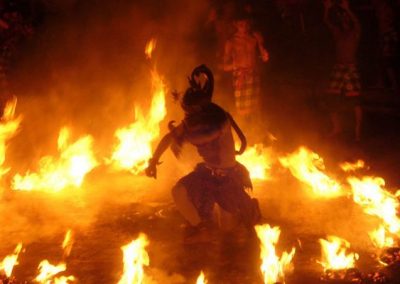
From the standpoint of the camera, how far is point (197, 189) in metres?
Result: 6.25

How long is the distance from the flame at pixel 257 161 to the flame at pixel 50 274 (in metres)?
3.86

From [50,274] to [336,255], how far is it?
3.17m

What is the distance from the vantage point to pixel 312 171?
26.3 feet

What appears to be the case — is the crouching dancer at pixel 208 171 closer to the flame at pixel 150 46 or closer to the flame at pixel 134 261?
the flame at pixel 134 261

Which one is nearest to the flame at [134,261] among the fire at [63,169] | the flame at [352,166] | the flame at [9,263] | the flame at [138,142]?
the flame at [9,263]

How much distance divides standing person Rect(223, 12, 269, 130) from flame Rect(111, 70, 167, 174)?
1.68 m

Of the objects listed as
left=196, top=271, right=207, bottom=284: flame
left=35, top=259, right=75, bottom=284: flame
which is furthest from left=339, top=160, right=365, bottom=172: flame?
left=35, top=259, right=75, bottom=284: flame

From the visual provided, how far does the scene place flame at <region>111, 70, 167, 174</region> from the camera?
9.17 m

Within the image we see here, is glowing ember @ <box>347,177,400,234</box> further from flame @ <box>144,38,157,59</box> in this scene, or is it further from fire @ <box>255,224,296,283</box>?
flame @ <box>144,38,157,59</box>

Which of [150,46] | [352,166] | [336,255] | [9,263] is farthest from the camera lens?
[150,46]

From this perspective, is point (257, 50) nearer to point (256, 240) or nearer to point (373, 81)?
point (373, 81)

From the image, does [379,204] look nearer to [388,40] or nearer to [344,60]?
[344,60]

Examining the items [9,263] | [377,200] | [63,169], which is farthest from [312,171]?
[9,263]

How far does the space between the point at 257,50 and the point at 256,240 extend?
18.1ft
